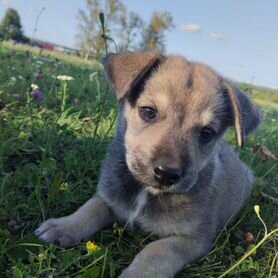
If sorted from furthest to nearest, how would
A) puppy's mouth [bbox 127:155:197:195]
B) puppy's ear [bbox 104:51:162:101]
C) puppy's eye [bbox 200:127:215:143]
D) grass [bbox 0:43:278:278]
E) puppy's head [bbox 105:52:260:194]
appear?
puppy's eye [bbox 200:127:215:143]
puppy's ear [bbox 104:51:162:101]
puppy's head [bbox 105:52:260:194]
puppy's mouth [bbox 127:155:197:195]
grass [bbox 0:43:278:278]

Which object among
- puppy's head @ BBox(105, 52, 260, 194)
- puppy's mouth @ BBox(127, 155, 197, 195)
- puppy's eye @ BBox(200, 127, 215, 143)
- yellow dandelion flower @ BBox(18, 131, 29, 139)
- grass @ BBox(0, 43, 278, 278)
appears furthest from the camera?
yellow dandelion flower @ BBox(18, 131, 29, 139)

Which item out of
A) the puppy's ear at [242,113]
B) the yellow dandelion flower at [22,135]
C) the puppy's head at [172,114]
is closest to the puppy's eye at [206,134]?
the puppy's head at [172,114]

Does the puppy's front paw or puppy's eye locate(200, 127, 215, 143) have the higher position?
puppy's eye locate(200, 127, 215, 143)

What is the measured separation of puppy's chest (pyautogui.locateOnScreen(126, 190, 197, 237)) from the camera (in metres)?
3.26

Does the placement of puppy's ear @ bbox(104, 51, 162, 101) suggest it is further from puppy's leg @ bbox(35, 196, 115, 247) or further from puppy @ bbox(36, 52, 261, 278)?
puppy's leg @ bbox(35, 196, 115, 247)

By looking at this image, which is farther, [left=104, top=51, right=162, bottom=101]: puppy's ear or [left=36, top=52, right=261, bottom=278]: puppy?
[left=104, top=51, right=162, bottom=101]: puppy's ear

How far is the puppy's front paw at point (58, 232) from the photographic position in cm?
301

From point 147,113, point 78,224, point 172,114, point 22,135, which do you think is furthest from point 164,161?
point 22,135

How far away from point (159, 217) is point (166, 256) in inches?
16.6

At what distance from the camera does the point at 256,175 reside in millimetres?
5352

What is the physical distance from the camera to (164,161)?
9.27 ft

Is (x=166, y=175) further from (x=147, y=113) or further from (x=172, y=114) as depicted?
(x=147, y=113)

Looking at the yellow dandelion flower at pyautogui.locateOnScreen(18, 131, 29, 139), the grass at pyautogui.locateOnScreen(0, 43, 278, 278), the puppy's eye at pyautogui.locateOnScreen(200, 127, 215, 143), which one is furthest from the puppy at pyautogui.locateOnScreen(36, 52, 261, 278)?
the yellow dandelion flower at pyautogui.locateOnScreen(18, 131, 29, 139)

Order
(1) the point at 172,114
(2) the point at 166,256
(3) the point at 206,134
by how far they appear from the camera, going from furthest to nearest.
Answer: (3) the point at 206,134
(1) the point at 172,114
(2) the point at 166,256
